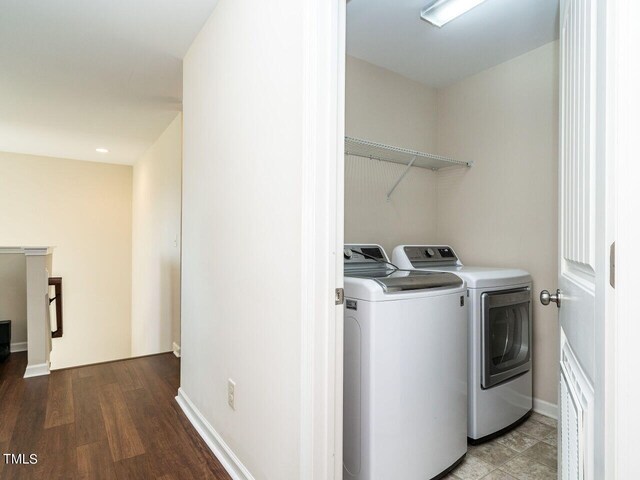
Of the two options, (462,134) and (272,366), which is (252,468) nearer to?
(272,366)

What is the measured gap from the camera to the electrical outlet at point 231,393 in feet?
5.57

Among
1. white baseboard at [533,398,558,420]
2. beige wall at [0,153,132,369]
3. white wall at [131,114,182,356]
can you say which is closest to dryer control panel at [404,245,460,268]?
white baseboard at [533,398,558,420]

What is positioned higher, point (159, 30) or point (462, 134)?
point (159, 30)

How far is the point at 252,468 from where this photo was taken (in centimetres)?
154

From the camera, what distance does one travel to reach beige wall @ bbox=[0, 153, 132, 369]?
16.3ft

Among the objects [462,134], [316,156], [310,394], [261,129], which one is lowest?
[310,394]

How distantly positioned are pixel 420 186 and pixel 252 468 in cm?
230

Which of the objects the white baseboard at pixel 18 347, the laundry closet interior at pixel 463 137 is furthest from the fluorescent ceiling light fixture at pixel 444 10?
the white baseboard at pixel 18 347

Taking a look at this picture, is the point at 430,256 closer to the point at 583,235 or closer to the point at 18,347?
the point at 583,235

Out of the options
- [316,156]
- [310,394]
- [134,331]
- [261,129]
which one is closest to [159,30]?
[261,129]

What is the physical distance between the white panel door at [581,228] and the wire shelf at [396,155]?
1261mm

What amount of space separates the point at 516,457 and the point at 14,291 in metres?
4.67
